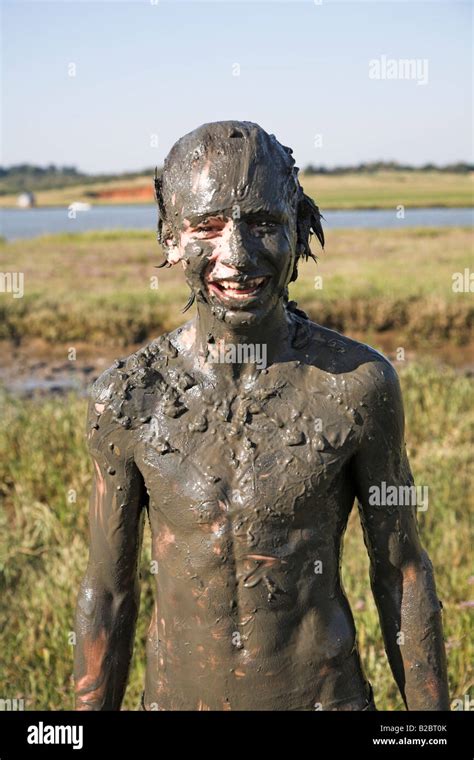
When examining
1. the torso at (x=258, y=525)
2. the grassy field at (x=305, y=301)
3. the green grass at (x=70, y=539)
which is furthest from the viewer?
the grassy field at (x=305, y=301)

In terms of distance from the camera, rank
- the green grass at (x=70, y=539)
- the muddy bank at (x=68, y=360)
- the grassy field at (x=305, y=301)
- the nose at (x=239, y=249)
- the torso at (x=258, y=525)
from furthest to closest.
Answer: the grassy field at (x=305, y=301) < the muddy bank at (x=68, y=360) < the green grass at (x=70, y=539) < the torso at (x=258, y=525) < the nose at (x=239, y=249)

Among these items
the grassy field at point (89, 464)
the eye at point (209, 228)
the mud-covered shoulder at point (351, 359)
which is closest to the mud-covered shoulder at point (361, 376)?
the mud-covered shoulder at point (351, 359)

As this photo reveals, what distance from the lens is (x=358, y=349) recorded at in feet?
8.09

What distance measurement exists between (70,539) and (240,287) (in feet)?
13.8

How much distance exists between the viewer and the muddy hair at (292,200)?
2.26m

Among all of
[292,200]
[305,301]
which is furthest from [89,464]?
[305,301]

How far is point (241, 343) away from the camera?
2393 mm

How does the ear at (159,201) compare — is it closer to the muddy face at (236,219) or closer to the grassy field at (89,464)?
the muddy face at (236,219)

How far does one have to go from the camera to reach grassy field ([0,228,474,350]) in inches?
579

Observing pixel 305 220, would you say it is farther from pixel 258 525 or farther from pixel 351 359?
pixel 258 525

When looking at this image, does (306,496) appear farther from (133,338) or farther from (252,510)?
(133,338)

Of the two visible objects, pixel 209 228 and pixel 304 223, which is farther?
pixel 304 223

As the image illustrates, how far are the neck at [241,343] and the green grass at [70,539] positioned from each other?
8.14ft
